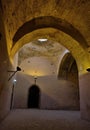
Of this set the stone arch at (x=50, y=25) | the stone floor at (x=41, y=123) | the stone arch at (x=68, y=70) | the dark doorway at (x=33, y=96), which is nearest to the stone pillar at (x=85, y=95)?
the stone floor at (x=41, y=123)

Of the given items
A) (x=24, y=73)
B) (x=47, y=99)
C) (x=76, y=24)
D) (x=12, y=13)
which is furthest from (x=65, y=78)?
(x=12, y=13)

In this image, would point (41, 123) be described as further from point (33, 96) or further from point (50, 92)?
point (33, 96)

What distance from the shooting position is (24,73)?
11102mm

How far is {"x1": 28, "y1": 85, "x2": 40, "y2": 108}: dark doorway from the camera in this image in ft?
37.0

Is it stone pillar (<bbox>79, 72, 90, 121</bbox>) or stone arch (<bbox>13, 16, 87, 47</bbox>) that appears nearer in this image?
stone arch (<bbox>13, 16, 87, 47</bbox>)

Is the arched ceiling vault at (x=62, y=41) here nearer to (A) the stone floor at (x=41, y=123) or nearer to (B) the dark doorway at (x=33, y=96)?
(A) the stone floor at (x=41, y=123)

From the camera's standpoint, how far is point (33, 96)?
38.1 ft

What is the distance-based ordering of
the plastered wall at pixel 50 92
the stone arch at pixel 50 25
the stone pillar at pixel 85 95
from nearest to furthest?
the stone arch at pixel 50 25
the stone pillar at pixel 85 95
the plastered wall at pixel 50 92

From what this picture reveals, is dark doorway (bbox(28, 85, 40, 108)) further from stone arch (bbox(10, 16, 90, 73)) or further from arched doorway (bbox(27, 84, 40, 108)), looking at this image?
stone arch (bbox(10, 16, 90, 73))

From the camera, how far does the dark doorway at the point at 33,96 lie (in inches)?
444

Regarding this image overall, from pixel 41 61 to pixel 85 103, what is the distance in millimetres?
7176

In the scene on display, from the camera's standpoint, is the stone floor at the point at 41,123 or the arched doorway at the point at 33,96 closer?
the stone floor at the point at 41,123

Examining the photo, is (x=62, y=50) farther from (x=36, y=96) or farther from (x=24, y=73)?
(x=36, y=96)

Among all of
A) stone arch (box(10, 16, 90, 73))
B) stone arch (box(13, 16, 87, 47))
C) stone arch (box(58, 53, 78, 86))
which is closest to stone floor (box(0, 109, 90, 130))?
stone arch (box(10, 16, 90, 73))
